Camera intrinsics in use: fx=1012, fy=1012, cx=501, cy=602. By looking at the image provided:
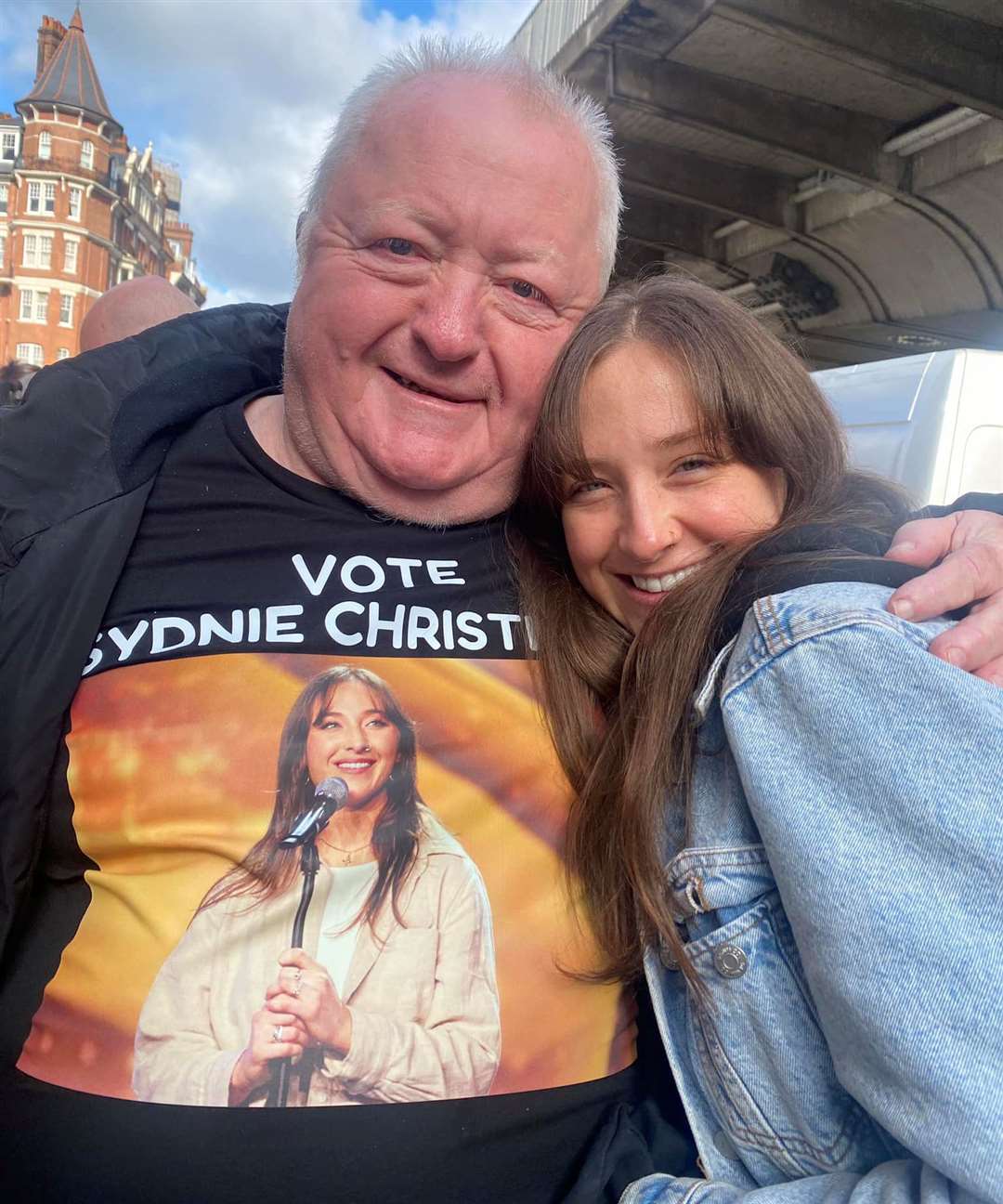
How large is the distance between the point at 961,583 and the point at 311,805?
930 millimetres

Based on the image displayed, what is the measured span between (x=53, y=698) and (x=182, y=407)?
1.99ft

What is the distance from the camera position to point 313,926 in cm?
143

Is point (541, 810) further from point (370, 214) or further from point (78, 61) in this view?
point (78, 61)

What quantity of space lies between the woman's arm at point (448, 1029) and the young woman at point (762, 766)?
0.63 ft

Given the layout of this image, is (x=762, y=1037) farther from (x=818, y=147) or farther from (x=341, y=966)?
(x=818, y=147)

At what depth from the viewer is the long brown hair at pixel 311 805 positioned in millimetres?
1446

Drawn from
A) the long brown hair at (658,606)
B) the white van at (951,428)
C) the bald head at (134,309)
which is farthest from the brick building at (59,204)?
the long brown hair at (658,606)

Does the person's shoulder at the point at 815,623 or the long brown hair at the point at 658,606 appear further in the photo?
the long brown hair at the point at 658,606

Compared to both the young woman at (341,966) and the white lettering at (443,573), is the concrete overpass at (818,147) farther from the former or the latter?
the young woman at (341,966)

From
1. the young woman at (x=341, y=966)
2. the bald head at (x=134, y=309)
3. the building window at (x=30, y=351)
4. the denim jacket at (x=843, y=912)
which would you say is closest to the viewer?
the denim jacket at (x=843, y=912)

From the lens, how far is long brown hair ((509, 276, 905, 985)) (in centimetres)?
139

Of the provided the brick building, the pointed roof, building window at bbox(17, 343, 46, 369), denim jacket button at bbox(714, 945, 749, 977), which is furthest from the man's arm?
the pointed roof

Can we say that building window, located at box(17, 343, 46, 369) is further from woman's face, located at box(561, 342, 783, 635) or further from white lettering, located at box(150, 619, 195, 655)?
woman's face, located at box(561, 342, 783, 635)

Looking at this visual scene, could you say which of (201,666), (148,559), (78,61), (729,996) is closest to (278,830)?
(201,666)
